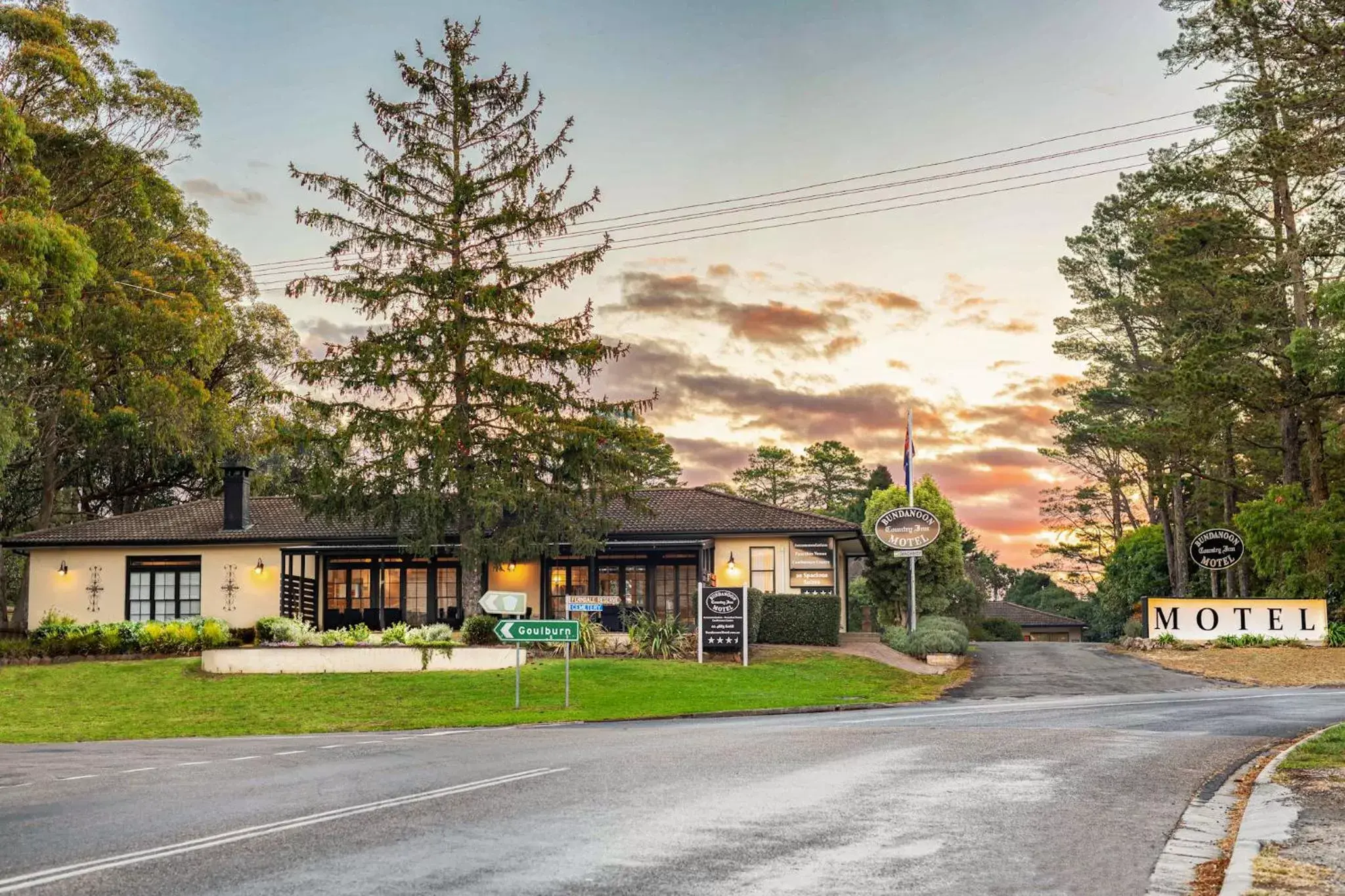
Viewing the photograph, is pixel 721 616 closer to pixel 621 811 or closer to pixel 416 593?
pixel 416 593

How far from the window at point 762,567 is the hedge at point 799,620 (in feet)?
13.1

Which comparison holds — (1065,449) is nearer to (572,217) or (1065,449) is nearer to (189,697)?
(572,217)

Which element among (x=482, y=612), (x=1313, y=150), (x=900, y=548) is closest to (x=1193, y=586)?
(x=900, y=548)

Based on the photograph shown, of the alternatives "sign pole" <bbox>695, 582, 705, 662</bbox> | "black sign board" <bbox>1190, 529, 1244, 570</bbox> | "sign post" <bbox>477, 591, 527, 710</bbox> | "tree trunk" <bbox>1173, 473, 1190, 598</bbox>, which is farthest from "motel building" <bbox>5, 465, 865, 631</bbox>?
"tree trunk" <bbox>1173, 473, 1190, 598</bbox>

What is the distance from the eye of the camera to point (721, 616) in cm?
3011

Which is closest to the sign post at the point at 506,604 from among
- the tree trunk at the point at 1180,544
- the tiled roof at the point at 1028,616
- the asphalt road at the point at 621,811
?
the asphalt road at the point at 621,811

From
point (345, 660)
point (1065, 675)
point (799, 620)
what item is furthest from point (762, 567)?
point (345, 660)

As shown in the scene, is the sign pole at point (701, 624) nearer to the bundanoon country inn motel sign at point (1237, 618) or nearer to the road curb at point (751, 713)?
the road curb at point (751, 713)

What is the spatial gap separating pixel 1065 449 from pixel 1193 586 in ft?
37.9

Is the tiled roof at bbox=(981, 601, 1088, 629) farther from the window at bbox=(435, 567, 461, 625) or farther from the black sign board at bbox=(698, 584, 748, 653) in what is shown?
the black sign board at bbox=(698, 584, 748, 653)

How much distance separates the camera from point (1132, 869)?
7949 mm

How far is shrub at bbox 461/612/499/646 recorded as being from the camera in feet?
98.4

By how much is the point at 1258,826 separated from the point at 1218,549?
32.9 m

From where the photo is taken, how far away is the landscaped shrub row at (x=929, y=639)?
106 ft
